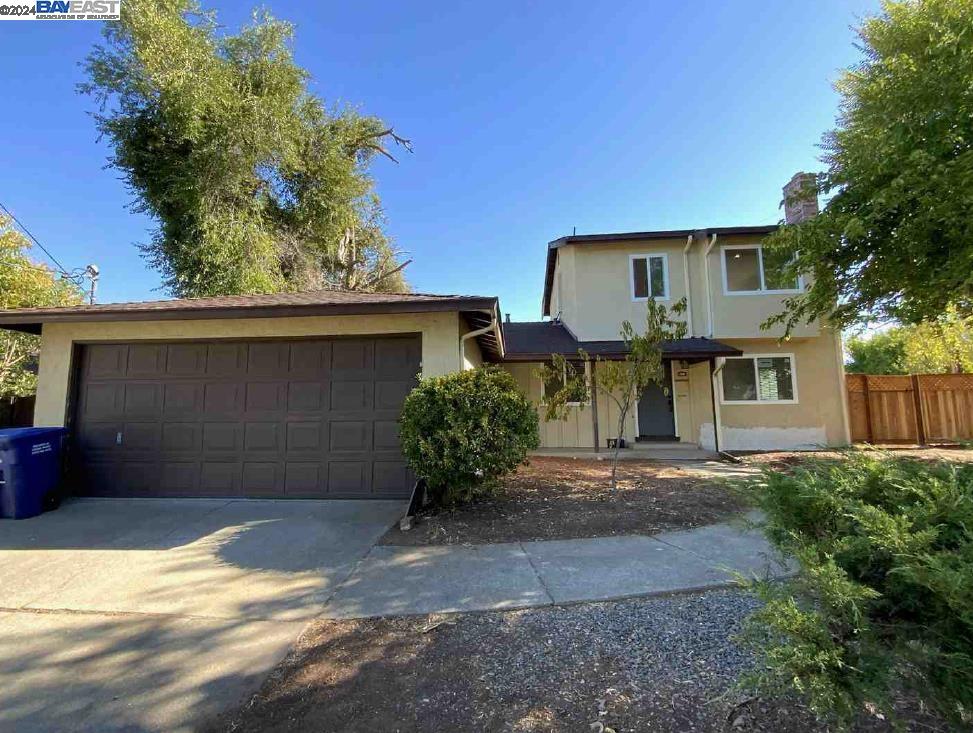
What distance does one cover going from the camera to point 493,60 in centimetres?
1033

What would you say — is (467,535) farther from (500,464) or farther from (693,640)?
(693,640)

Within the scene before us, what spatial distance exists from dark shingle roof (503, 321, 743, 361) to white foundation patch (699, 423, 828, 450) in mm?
2172

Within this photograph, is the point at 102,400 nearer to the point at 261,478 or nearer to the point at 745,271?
the point at 261,478

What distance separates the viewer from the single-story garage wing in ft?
22.8

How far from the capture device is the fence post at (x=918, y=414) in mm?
12414

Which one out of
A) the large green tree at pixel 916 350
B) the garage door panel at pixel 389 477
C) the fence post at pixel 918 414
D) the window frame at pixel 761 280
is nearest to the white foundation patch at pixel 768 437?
the fence post at pixel 918 414

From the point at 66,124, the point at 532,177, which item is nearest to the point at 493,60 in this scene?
the point at 532,177

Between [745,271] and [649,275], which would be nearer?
[745,271]

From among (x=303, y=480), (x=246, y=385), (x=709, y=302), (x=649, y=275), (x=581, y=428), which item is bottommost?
(x=303, y=480)

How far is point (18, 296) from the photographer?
11453 millimetres

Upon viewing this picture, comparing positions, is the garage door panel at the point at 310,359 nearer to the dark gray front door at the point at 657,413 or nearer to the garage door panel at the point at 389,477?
the garage door panel at the point at 389,477

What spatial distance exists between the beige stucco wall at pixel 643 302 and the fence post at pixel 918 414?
11.6 ft

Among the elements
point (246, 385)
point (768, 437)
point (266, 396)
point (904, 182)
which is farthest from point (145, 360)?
point (768, 437)

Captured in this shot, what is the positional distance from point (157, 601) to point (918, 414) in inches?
660
